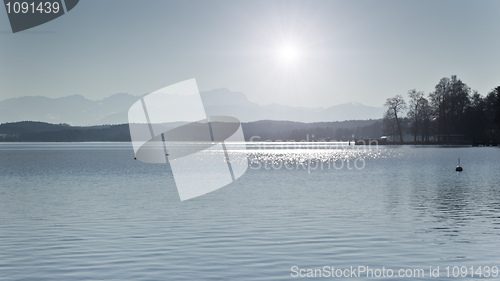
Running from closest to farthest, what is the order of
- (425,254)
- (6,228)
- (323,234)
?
(425,254), (323,234), (6,228)

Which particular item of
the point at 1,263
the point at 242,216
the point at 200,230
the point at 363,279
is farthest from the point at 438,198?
the point at 1,263

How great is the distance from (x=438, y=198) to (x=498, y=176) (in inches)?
1012

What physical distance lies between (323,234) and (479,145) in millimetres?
180808

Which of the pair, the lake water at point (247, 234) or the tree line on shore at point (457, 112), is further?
the tree line on shore at point (457, 112)

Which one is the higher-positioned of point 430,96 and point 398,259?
point 430,96

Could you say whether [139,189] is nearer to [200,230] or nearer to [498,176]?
[200,230]

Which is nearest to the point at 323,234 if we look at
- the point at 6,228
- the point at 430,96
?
the point at 6,228

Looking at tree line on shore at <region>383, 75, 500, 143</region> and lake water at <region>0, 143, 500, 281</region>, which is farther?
tree line on shore at <region>383, 75, 500, 143</region>

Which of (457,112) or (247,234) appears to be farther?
(457,112)

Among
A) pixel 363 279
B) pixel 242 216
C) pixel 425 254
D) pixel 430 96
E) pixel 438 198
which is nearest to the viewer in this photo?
pixel 363 279

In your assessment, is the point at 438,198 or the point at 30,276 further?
the point at 438,198

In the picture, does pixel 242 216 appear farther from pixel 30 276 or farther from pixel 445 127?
pixel 445 127

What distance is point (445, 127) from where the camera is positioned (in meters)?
184

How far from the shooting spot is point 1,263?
19328 millimetres
